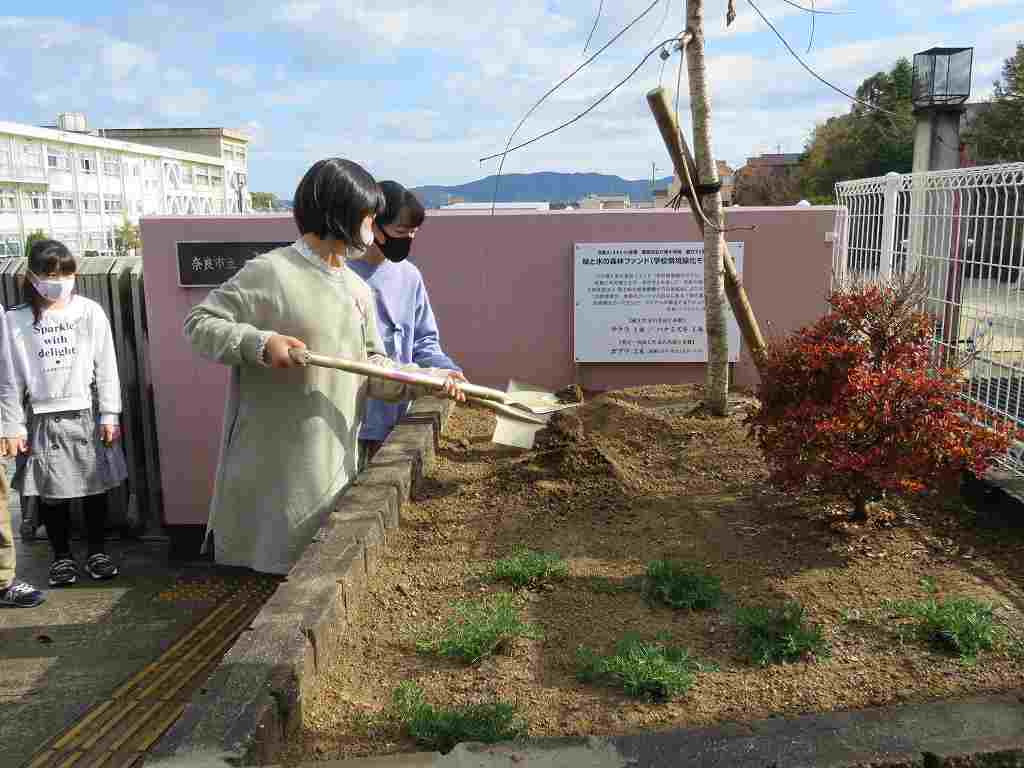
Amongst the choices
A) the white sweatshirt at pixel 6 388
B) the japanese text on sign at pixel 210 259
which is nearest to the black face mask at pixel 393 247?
the white sweatshirt at pixel 6 388

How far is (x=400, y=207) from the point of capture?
12.2 ft

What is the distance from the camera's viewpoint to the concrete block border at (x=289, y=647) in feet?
5.76

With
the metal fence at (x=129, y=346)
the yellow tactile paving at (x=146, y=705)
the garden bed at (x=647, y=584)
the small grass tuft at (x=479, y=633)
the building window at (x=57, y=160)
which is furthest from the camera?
the building window at (x=57, y=160)

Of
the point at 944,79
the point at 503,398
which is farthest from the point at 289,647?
the point at 944,79

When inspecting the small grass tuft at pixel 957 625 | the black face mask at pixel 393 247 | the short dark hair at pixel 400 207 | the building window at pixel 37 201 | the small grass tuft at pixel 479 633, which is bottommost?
the small grass tuft at pixel 479 633

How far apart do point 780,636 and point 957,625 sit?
1.50ft

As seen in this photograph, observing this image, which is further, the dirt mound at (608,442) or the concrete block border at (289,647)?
the dirt mound at (608,442)

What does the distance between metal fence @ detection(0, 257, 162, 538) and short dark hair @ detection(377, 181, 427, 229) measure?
11.5ft

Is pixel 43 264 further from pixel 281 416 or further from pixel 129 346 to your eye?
pixel 281 416

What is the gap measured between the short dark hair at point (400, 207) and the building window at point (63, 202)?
56.9m

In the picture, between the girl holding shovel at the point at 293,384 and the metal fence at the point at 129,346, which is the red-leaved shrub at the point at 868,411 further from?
the metal fence at the point at 129,346

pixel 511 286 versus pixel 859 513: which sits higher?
pixel 511 286

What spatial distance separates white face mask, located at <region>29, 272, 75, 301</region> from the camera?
501cm

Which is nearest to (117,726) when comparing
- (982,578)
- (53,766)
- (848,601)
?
(53,766)
